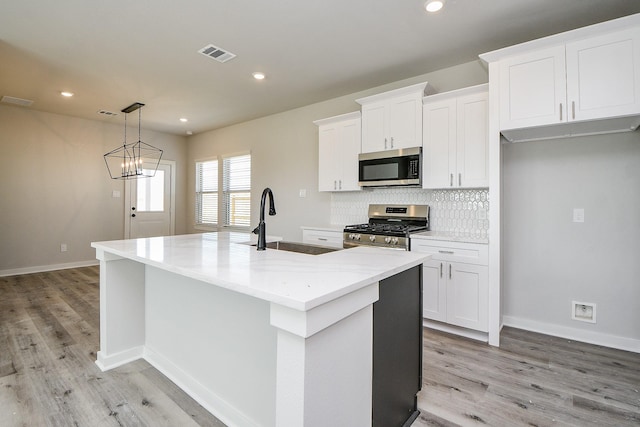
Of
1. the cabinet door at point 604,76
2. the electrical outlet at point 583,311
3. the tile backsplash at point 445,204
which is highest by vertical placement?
the cabinet door at point 604,76

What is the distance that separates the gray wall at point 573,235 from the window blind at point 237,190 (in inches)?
160

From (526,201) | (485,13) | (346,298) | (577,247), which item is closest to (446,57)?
(485,13)

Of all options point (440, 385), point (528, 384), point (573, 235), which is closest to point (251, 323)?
point (440, 385)

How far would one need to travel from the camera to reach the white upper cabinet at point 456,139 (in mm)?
2850

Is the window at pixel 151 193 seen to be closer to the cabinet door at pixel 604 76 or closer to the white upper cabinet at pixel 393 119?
the white upper cabinet at pixel 393 119

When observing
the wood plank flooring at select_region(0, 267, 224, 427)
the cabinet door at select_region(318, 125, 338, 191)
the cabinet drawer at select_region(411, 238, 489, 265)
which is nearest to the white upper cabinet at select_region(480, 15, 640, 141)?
the cabinet drawer at select_region(411, 238, 489, 265)

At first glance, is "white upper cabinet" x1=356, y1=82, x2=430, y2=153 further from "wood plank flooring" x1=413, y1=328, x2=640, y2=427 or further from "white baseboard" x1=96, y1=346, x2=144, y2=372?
"white baseboard" x1=96, y1=346, x2=144, y2=372

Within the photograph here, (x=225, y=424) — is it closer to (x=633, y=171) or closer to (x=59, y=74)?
(x=633, y=171)

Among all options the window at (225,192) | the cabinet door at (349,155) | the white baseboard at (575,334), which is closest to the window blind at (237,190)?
the window at (225,192)

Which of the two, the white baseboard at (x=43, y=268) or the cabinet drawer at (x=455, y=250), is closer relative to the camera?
the cabinet drawer at (x=455, y=250)

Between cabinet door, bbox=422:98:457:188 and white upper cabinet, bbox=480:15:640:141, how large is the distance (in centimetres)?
49

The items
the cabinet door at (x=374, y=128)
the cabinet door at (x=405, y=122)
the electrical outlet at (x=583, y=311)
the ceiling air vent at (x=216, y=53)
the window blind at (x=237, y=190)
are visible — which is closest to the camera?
the electrical outlet at (x=583, y=311)

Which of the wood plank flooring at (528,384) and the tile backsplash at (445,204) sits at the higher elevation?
the tile backsplash at (445,204)

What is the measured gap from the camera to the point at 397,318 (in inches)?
59.0
